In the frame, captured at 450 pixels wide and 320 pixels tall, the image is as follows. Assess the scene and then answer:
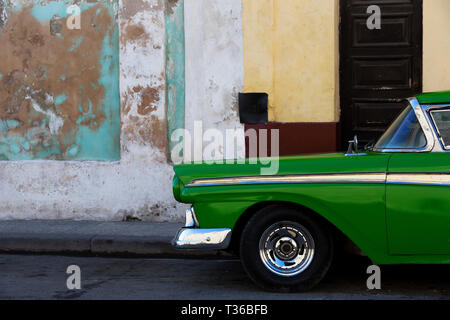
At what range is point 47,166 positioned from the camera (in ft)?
36.5

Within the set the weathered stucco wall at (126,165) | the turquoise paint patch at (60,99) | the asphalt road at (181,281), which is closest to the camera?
the asphalt road at (181,281)

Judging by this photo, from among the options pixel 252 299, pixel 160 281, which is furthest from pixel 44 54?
pixel 252 299

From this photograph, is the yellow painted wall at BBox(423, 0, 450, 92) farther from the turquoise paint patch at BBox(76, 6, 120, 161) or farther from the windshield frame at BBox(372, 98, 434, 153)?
the windshield frame at BBox(372, 98, 434, 153)

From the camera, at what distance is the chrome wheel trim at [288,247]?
21.7 ft

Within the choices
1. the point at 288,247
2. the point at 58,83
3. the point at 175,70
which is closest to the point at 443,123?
the point at 288,247

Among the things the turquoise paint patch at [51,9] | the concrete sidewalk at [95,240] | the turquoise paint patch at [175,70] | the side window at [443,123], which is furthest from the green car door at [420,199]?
the turquoise paint patch at [51,9]

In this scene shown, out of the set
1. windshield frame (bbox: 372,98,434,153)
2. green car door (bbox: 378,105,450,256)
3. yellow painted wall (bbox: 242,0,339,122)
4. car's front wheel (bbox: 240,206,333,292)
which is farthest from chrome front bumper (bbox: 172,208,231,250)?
yellow painted wall (bbox: 242,0,339,122)

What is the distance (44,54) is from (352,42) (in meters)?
3.91

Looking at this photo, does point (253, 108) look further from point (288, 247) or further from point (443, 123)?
point (443, 123)

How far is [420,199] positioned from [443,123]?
63 centimetres

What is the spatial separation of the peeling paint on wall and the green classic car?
176 inches

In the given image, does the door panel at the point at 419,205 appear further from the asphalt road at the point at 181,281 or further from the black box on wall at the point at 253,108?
the black box on wall at the point at 253,108

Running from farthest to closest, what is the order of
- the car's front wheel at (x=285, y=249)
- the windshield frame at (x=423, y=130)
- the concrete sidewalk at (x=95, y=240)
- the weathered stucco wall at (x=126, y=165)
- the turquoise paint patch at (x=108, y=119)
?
the turquoise paint patch at (x=108, y=119) → the weathered stucco wall at (x=126, y=165) → the concrete sidewalk at (x=95, y=240) → the car's front wheel at (x=285, y=249) → the windshield frame at (x=423, y=130)

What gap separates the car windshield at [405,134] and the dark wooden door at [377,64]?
13.2ft
